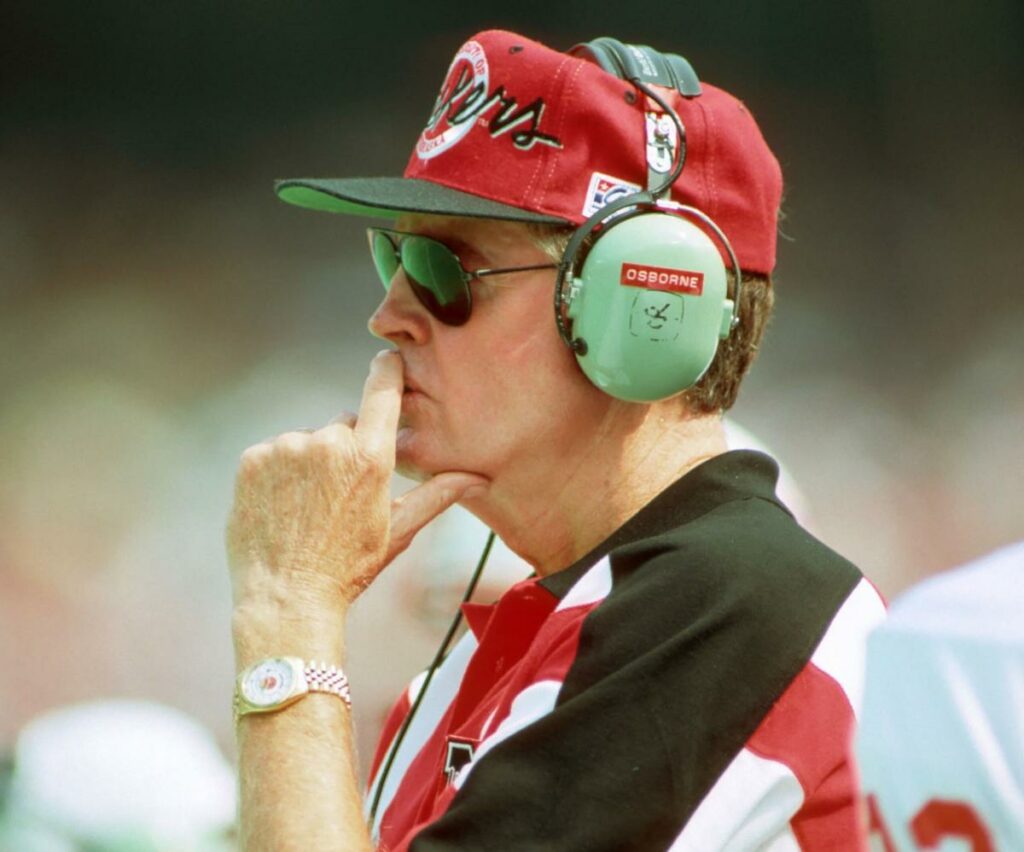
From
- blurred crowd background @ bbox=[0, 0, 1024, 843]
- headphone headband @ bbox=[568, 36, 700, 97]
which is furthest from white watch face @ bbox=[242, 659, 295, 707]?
blurred crowd background @ bbox=[0, 0, 1024, 843]

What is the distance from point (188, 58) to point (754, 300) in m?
2.91

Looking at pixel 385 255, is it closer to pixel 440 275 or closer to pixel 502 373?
pixel 440 275

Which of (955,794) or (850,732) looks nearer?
(955,794)

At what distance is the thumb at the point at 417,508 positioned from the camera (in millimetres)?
1817

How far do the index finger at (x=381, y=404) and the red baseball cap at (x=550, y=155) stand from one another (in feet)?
0.62

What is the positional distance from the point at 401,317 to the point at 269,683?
1.71 feet

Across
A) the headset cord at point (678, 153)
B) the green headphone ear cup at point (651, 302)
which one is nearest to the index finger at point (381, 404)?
the green headphone ear cup at point (651, 302)

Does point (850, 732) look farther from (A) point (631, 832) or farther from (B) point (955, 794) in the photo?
(B) point (955, 794)

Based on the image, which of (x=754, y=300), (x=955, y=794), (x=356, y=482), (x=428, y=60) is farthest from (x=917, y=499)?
(x=955, y=794)

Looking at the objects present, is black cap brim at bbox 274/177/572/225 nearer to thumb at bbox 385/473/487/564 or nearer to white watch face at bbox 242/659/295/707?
thumb at bbox 385/473/487/564

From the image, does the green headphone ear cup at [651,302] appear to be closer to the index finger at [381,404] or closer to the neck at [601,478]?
the neck at [601,478]

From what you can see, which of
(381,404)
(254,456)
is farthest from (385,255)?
(254,456)

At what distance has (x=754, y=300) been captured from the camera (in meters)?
1.92

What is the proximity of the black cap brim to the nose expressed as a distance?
0.09 meters
